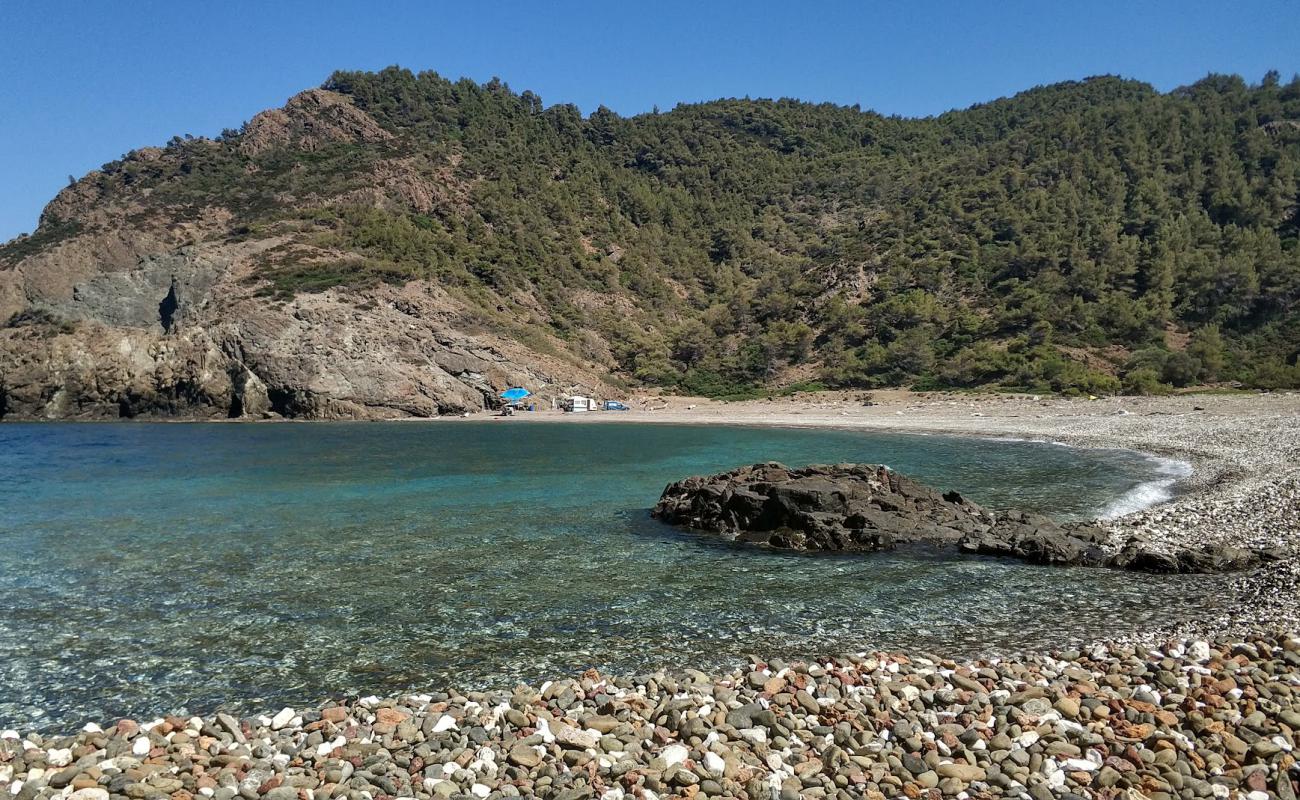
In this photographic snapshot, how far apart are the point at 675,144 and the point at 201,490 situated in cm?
12345

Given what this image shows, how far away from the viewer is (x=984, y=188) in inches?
3455

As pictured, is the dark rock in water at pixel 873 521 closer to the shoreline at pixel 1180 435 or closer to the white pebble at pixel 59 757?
the shoreline at pixel 1180 435

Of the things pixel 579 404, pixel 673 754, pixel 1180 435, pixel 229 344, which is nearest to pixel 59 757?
pixel 673 754

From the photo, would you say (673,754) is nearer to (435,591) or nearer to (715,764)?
(715,764)

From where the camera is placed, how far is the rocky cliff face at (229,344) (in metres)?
62.8

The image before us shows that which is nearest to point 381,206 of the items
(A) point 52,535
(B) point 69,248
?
(B) point 69,248

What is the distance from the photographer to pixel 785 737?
6605mm

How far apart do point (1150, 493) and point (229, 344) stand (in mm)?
67113

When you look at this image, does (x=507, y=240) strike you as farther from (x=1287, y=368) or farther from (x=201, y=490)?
(x=1287, y=368)

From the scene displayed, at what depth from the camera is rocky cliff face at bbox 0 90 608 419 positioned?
62.8 meters

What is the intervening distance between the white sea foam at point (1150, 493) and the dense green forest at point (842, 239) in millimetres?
29768

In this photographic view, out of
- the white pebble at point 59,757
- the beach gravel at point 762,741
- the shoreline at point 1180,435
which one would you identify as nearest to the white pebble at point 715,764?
the beach gravel at point 762,741

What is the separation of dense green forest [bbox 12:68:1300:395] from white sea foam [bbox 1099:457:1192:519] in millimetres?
29768

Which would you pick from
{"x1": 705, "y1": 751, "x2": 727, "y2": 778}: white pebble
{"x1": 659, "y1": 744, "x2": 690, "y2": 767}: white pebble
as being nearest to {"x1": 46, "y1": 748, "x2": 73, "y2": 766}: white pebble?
{"x1": 659, "y1": 744, "x2": 690, "y2": 767}: white pebble
